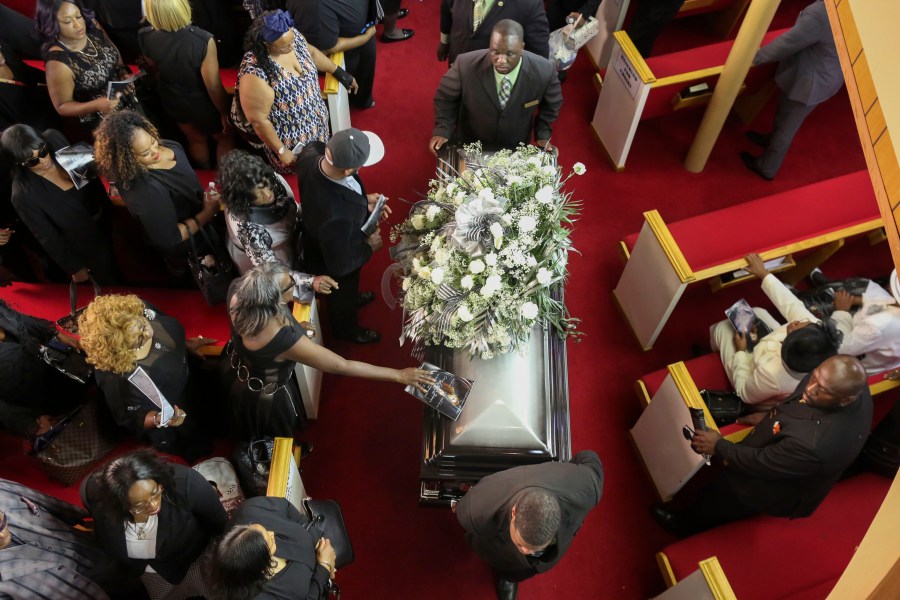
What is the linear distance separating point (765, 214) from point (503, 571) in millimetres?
2879

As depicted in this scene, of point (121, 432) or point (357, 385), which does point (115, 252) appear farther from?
point (357, 385)

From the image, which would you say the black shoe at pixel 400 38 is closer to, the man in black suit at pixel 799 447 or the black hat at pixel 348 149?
the black hat at pixel 348 149

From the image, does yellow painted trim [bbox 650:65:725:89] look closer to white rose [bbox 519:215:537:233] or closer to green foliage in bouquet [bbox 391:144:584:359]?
green foliage in bouquet [bbox 391:144:584:359]

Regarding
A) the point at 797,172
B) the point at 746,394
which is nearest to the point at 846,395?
the point at 746,394

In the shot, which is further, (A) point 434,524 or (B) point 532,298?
(A) point 434,524

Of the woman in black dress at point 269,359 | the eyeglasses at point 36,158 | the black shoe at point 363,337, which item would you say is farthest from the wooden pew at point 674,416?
the eyeglasses at point 36,158

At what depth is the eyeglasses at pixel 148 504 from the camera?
7.80ft

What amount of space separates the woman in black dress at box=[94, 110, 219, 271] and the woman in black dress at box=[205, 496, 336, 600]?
1.51 metres

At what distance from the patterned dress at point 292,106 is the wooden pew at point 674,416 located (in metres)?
2.55

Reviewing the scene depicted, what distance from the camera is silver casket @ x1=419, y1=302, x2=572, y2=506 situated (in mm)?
3055

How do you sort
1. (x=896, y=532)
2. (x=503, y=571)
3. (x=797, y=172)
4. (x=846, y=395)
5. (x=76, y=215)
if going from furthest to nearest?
(x=797, y=172) → (x=76, y=215) → (x=503, y=571) → (x=846, y=395) → (x=896, y=532)

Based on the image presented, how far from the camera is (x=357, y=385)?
4.23m

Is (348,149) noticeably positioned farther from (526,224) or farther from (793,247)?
(793,247)

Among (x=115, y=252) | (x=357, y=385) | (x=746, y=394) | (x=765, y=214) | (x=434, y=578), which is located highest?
(x=765, y=214)
